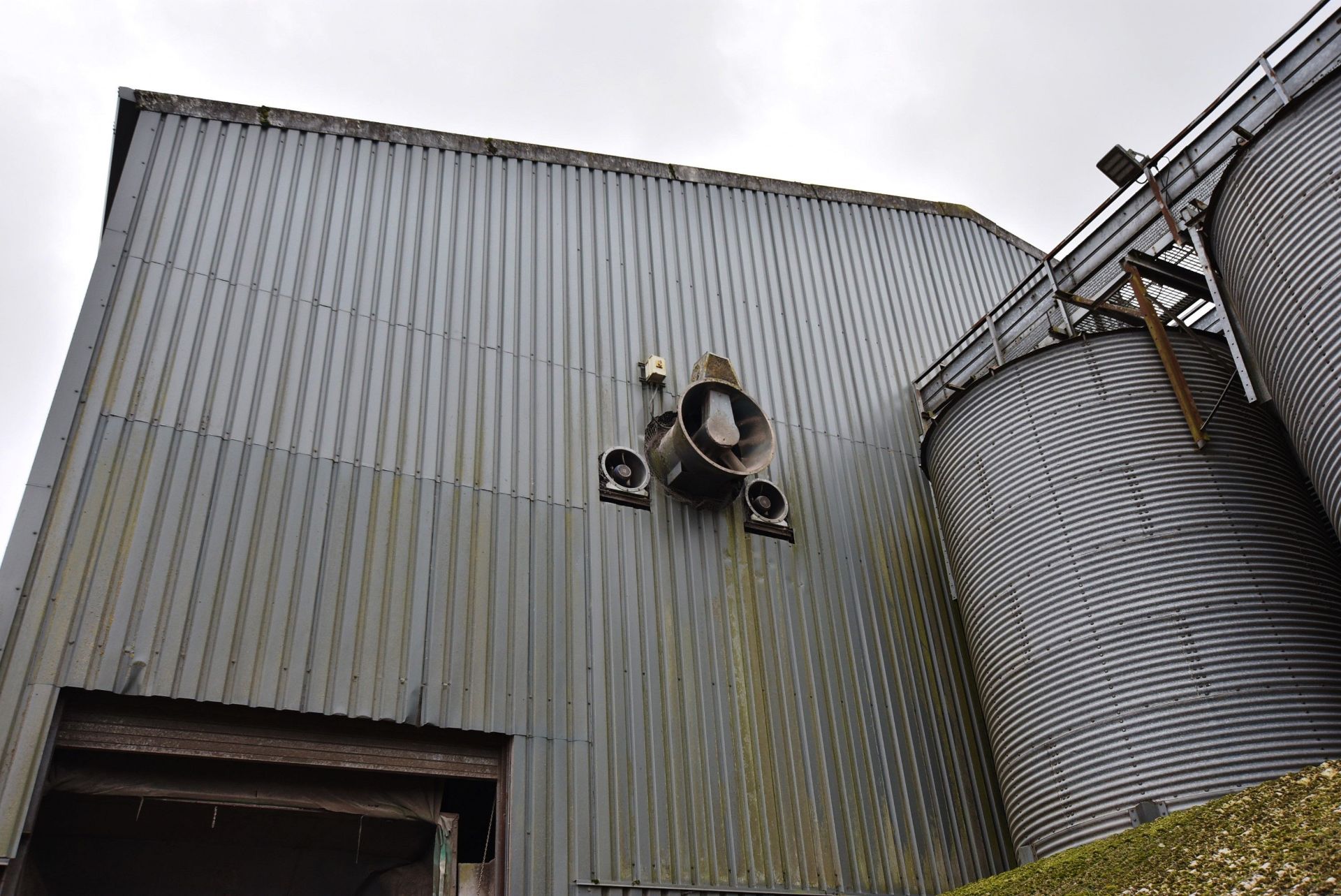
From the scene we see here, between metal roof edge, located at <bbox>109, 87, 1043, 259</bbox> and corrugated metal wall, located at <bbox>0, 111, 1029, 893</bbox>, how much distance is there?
0.61 ft

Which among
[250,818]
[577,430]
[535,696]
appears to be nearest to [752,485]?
[577,430]

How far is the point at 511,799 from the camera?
10.5 metres

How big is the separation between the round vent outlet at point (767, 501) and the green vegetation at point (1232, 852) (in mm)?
5995

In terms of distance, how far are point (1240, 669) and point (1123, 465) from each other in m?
2.63

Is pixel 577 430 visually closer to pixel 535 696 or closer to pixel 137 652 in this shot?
pixel 535 696

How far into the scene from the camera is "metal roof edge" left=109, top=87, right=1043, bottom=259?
13.2 m

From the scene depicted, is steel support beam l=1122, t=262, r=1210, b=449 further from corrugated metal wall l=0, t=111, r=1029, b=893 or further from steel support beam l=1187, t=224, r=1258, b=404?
corrugated metal wall l=0, t=111, r=1029, b=893

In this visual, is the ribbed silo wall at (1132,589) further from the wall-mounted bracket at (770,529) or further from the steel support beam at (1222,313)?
the wall-mounted bracket at (770,529)

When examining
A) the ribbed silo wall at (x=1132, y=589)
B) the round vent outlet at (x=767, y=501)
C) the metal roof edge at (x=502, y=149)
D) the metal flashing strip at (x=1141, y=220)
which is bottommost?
the ribbed silo wall at (x=1132, y=589)

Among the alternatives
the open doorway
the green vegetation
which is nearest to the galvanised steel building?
the open doorway

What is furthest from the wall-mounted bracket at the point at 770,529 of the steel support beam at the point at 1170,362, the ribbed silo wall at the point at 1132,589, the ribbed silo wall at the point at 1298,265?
the ribbed silo wall at the point at 1298,265

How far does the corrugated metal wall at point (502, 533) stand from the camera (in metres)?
10.2

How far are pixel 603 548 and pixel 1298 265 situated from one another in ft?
26.1

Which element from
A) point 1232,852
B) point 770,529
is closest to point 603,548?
point 770,529
